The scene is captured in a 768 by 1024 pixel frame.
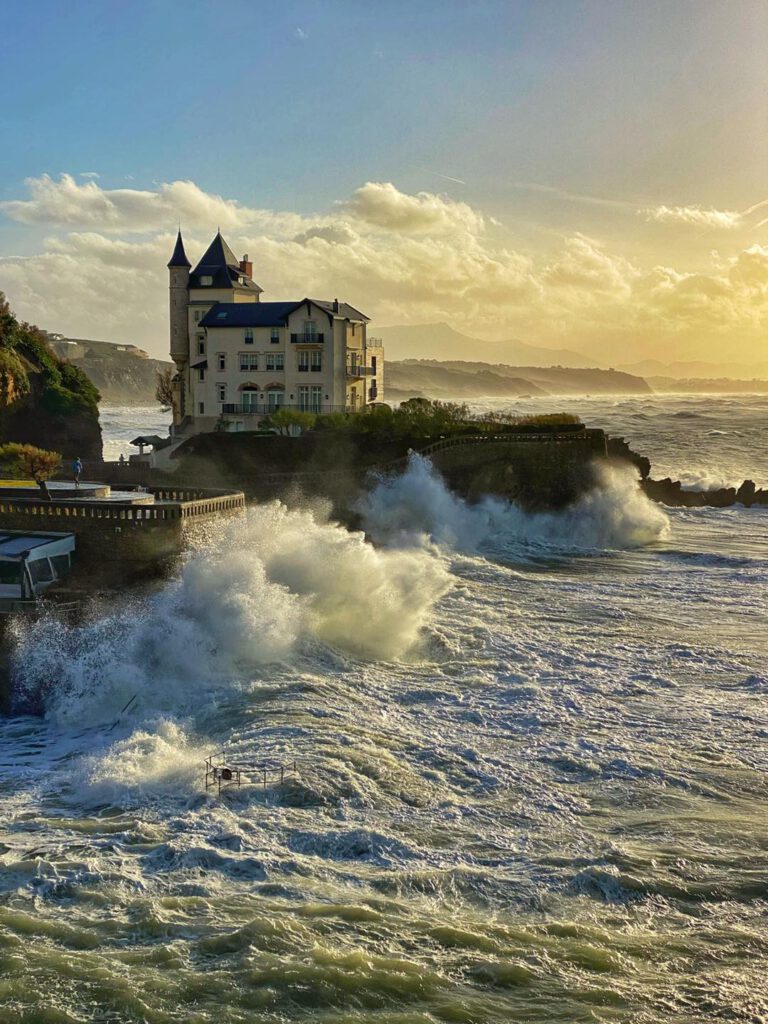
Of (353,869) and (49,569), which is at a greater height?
(49,569)

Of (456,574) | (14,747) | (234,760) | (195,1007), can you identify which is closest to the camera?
(195,1007)

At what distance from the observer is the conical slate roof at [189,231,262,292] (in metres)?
58.9

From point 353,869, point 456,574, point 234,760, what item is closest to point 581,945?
point 353,869

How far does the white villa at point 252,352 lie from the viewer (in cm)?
5622

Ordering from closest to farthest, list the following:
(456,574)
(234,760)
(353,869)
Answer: (353,869) < (234,760) < (456,574)

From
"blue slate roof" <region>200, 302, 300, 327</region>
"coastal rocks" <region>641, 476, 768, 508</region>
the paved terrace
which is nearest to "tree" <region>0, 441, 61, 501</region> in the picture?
the paved terrace

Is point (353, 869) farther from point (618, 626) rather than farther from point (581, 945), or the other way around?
point (618, 626)

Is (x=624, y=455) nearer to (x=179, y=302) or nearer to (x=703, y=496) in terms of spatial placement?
(x=703, y=496)

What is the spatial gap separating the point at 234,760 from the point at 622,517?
33569mm

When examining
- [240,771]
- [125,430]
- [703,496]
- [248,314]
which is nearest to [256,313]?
[248,314]

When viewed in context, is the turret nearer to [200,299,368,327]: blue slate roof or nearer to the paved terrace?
[200,299,368,327]: blue slate roof

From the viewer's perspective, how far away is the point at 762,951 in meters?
11.7

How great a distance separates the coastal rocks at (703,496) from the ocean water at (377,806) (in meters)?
29.9

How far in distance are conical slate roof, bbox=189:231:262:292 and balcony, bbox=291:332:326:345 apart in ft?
20.3
